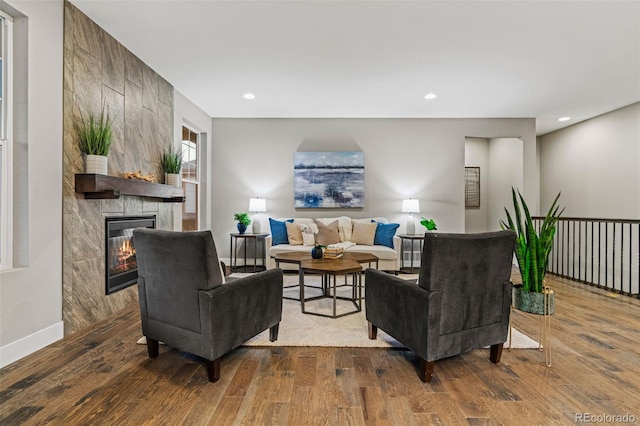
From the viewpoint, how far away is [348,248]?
15.6 feet

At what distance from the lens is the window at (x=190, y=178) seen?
16.5ft

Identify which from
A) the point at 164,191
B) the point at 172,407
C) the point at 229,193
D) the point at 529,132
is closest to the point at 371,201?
the point at 229,193

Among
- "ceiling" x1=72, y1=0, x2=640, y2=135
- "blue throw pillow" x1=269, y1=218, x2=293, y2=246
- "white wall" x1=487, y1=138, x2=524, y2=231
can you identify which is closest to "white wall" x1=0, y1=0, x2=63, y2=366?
"ceiling" x1=72, y1=0, x2=640, y2=135

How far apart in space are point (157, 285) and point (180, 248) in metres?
0.39

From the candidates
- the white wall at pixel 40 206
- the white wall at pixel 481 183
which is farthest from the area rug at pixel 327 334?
the white wall at pixel 481 183

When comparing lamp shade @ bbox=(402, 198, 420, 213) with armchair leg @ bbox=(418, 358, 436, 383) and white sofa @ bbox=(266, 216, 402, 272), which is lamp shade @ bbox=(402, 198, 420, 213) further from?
armchair leg @ bbox=(418, 358, 436, 383)

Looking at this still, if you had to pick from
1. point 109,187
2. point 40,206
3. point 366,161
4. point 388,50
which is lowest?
point 40,206

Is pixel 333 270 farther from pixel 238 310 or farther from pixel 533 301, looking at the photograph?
pixel 533 301

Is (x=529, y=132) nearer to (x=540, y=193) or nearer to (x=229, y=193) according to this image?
(x=540, y=193)

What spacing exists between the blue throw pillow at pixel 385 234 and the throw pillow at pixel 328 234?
0.63 meters

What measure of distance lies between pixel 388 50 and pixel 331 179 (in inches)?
106

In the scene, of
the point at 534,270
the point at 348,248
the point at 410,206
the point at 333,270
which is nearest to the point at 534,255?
the point at 534,270

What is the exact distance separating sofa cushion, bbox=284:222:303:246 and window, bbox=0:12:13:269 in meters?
3.30

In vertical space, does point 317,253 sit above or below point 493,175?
below
